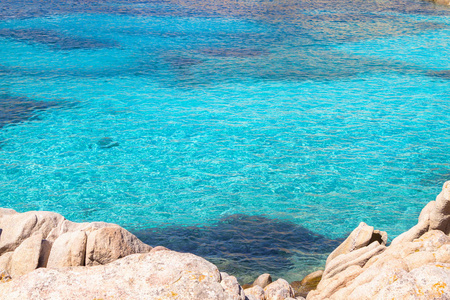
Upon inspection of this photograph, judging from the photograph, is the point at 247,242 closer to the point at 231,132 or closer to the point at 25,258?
the point at 25,258

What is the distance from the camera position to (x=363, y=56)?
28.3 metres

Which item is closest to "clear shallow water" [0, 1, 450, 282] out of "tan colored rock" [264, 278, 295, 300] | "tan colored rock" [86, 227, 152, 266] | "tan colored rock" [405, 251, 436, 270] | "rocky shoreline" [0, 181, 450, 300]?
"tan colored rock" [264, 278, 295, 300]

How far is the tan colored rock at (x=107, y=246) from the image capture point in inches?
234

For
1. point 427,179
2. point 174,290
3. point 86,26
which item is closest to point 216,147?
point 427,179

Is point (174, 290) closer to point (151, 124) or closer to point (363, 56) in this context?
point (151, 124)

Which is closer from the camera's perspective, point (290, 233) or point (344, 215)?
point (290, 233)

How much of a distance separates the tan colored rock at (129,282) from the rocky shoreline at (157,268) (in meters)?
0.01

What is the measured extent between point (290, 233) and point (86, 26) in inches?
1195

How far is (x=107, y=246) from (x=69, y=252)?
0.56 metres

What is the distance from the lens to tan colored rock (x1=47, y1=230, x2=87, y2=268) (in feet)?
19.5

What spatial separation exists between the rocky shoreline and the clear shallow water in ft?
10.8

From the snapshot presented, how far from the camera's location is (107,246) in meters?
6.01

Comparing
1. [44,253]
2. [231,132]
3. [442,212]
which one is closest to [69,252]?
[44,253]

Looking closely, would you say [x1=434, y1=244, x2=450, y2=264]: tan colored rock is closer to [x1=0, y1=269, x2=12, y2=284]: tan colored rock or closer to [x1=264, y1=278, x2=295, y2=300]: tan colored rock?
[x1=264, y1=278, x2=295, y2=300]: tan colored rock
